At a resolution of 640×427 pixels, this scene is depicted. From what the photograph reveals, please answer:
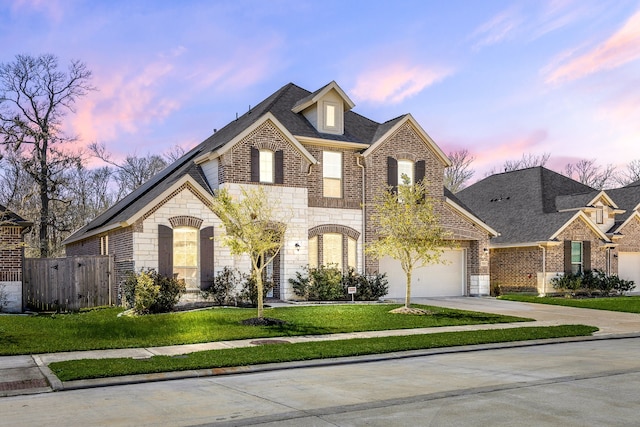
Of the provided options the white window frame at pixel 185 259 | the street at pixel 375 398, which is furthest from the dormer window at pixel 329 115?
the street at pixel 375 398

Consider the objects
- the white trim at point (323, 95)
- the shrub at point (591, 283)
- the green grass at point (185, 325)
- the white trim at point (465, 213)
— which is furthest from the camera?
the shrub at point (591, 283)

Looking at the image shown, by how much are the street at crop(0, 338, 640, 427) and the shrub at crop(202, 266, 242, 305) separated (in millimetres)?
11388

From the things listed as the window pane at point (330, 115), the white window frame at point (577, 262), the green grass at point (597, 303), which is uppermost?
the window pane at point (330, 115)

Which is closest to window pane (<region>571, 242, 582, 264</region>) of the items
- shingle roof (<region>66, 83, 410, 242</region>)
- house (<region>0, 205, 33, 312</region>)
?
shingle roof (<region>66, 83, 410, 242</region>)

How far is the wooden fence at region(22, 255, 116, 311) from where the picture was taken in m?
23.0

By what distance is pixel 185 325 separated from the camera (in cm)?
1800

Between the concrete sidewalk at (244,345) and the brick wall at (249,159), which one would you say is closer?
the concrete sidewalk at (244,345)

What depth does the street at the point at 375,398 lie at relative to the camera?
7.87m

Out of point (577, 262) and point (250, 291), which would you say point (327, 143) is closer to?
point (250, 291)

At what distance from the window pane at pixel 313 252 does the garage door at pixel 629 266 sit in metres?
20.3

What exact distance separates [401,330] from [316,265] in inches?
360

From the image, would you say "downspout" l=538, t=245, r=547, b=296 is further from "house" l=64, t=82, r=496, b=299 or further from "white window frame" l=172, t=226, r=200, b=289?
"white window frame" l=172, t=226, r=200, b=289

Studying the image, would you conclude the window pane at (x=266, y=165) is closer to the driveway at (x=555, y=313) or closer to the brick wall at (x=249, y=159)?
the brick wall at (x=249, y=159)

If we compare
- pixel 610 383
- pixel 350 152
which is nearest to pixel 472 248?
pixel 350 152
